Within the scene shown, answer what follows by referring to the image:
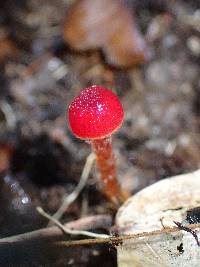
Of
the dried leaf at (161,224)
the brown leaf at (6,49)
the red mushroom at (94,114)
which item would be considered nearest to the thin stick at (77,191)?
the dried leaf at (161,224)

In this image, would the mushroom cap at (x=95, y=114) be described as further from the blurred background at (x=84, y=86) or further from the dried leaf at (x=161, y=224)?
the blurred background at (x=84, y=86)

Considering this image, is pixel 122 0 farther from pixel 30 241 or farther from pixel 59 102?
pixel 30 241

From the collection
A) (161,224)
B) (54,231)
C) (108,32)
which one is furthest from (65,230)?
(108,32)

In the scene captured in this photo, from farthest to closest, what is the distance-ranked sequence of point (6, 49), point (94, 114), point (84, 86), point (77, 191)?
point (6, 49)
point (84, 86)
point (77, 191)
point (94, 114)

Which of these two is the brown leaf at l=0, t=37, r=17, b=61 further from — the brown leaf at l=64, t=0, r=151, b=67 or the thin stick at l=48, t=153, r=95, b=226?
the thin stick at l=48, t=153, r=95, b=226

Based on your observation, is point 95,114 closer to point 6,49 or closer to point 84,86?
point 84,86

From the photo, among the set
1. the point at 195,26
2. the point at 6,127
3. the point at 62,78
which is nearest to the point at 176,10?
the point at 195,26
